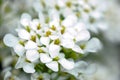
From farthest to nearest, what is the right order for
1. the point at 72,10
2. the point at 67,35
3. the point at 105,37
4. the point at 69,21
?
the point at 105,37, the point at 72,10, the point at 69,21, the point at 67,35

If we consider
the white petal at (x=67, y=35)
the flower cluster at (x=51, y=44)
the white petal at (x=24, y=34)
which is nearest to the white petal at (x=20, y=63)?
the flower cluster at (x=51, y=44)

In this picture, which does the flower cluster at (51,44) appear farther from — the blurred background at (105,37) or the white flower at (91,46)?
the blurred background at (105,37)

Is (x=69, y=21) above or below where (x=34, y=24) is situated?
above

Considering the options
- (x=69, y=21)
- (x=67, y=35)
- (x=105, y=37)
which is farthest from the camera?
(x=105, y=37)

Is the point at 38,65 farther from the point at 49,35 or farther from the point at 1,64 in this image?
the point at 1,64

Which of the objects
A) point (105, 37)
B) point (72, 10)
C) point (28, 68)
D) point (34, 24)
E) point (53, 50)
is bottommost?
point (28, 68)

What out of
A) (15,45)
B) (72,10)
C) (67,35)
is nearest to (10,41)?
(15,45)

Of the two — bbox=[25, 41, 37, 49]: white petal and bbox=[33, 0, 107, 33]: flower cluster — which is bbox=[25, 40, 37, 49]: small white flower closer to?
bbox=[25, 41, 37, 49]: white petal

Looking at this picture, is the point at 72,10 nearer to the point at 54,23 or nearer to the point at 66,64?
the point at 54,23

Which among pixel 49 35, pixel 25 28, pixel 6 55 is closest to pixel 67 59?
pixel 49 35

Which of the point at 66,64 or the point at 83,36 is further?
the point at 83,36
